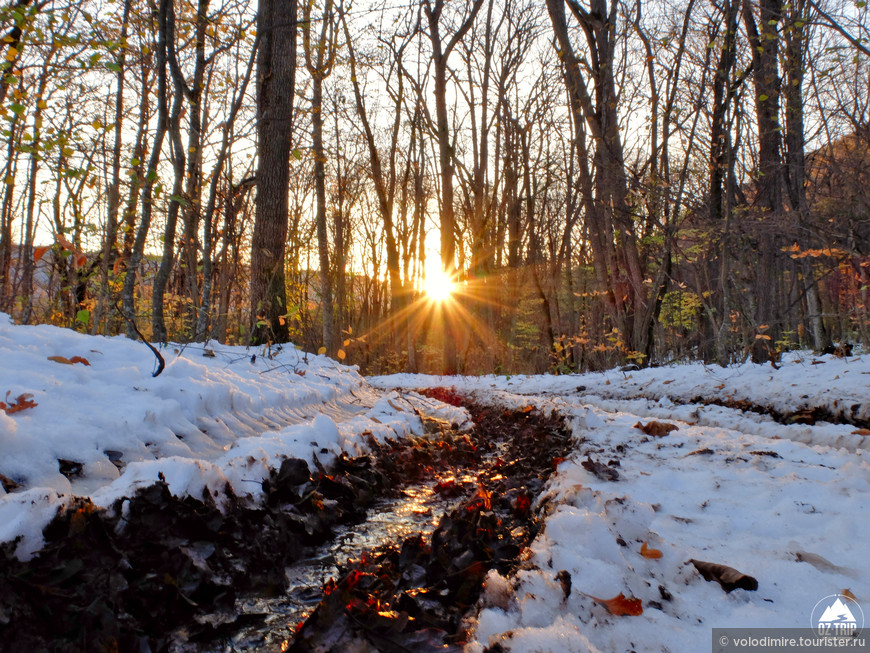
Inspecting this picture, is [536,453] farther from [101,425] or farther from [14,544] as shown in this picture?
[14,544]

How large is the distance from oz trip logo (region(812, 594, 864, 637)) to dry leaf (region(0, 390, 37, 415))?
288cm

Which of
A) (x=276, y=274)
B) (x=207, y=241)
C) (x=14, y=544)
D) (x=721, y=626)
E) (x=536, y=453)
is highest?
(x=207, y=241)

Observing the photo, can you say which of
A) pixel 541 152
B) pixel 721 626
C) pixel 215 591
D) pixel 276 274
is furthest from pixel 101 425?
pixel 541 152

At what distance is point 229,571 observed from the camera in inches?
69.7

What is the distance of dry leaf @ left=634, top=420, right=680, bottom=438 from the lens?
11.8 ft

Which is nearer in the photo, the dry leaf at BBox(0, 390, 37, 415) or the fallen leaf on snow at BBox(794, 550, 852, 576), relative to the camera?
the fallen leaf on snow at BBox(794, 550, 852, 576)

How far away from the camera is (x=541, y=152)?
19547 millimetres

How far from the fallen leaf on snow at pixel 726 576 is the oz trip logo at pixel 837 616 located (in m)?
0.15

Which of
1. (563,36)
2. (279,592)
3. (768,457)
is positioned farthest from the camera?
(563,36)

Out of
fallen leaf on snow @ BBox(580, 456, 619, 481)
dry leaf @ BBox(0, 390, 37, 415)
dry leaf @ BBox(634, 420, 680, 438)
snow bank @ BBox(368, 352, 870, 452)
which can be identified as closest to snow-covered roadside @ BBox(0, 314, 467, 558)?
dry leaf @ BBox(0, 390, 37, 415)

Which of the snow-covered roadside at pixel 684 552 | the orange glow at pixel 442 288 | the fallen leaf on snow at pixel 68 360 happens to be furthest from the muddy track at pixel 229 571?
the orange glow at pixel 442 288

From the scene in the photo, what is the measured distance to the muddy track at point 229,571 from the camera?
1274mm

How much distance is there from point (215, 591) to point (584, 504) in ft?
4.68

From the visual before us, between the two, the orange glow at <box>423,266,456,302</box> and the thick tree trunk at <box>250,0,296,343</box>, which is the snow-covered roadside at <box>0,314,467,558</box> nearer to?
the thick tree trunk at <box>250,0,296,343</box>
